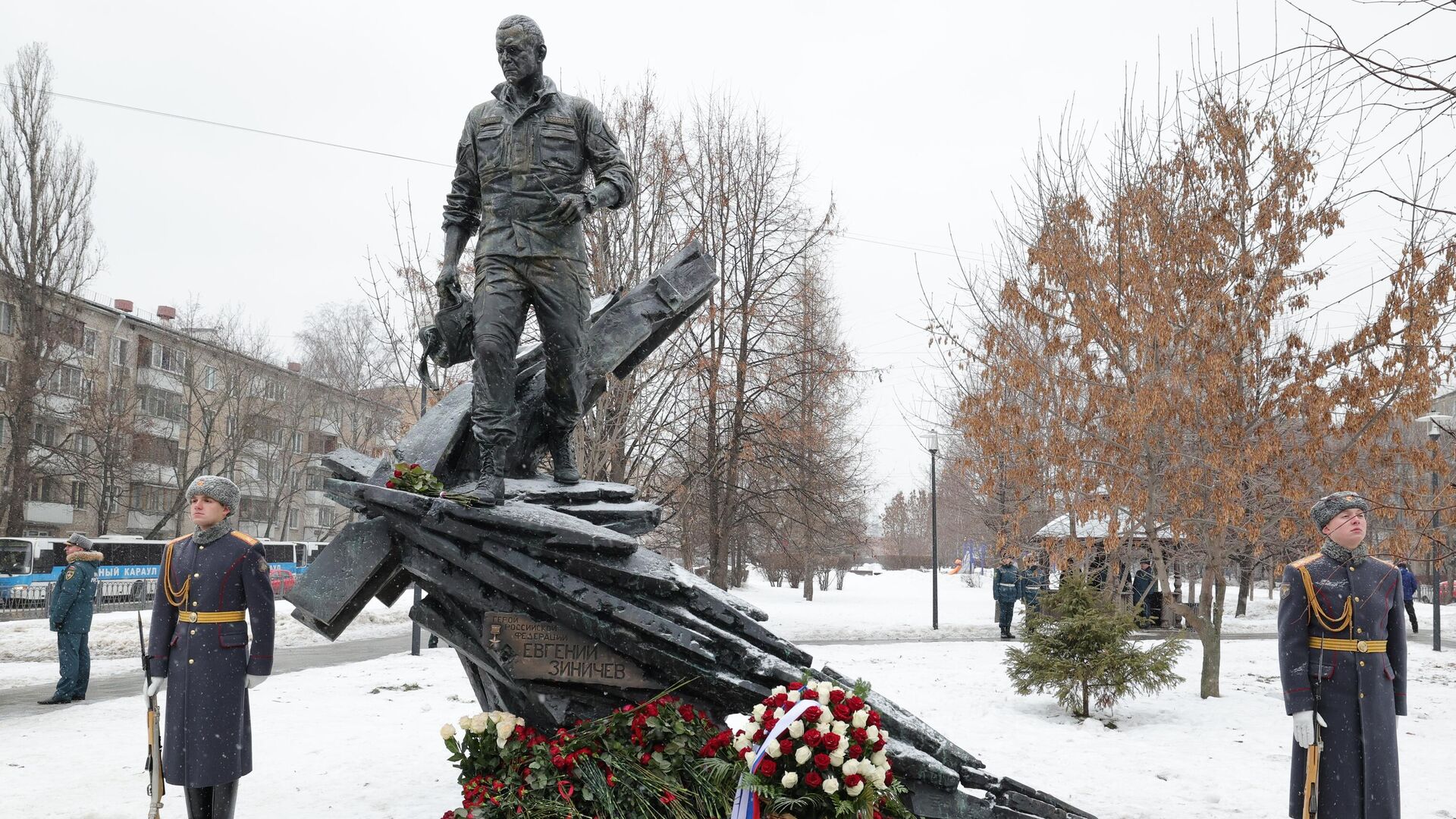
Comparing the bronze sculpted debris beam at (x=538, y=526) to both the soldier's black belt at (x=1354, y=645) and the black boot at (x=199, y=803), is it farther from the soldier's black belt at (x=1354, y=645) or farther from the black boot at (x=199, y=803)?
the soldier's black belt at (x=1354, y=645)

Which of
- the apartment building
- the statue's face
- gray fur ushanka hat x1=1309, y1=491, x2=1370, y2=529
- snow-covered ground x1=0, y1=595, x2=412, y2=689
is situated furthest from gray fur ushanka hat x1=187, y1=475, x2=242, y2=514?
the apartment building

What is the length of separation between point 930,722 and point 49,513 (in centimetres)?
4011

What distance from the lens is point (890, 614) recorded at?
2386 cm

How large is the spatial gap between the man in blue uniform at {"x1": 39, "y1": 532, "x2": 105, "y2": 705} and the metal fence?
988cm

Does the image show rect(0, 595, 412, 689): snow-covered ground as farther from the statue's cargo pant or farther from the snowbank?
the statue's cargo pant

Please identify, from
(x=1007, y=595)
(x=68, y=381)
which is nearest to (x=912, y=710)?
(x=1007, y=595)

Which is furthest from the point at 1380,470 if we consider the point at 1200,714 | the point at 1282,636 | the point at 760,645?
the point at 760,645

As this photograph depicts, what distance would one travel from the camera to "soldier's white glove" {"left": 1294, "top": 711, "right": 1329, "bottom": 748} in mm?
4695

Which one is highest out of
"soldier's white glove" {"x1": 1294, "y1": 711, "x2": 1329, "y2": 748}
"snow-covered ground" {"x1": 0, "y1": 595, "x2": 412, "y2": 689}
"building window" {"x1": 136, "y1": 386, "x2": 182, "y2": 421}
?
"building window" {"x1": 136, "y1": 386, "x2": 182, "y2": 421}

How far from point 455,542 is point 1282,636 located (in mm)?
4070

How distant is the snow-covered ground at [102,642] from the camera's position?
13077 millimetres

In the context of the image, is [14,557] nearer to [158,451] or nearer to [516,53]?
[158,451]

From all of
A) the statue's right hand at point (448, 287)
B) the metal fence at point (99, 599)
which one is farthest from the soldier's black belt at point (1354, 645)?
the metal fence at point (99, 599)

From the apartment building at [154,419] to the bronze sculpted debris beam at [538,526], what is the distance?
87.3 ft
